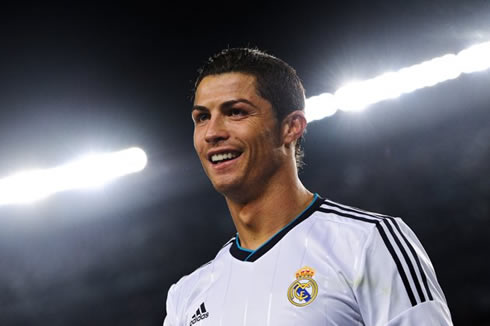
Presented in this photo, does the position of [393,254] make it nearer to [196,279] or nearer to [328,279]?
[328,279]

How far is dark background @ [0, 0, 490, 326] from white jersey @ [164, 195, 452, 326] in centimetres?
257

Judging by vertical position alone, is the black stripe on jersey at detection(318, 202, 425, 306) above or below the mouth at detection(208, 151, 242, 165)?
below

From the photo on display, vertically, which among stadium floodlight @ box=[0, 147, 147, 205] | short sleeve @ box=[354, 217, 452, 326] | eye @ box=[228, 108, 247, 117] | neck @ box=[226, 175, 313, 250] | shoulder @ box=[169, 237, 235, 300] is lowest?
short sleeve @ box=[354, 217, 452, 326]

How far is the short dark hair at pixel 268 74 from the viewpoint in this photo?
142 cm

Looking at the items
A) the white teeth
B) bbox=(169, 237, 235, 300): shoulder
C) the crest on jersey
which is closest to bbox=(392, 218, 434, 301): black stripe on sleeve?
the crest on jersey

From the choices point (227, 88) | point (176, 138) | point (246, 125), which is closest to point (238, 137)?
point (246, 125)

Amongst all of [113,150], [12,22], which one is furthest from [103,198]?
[12,22]

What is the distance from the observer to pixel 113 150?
14.4ft

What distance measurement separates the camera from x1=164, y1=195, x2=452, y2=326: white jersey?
105 centimetres

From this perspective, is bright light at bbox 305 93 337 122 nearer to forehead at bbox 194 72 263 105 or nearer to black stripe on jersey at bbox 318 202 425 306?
forehead at bbox 194 72 263 105

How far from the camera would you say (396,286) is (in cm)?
105

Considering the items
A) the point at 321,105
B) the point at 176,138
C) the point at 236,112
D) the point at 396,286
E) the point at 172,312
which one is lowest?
the point at 396,286

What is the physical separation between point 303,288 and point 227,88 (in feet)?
1.93

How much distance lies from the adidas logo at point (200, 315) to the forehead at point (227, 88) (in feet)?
1.92
